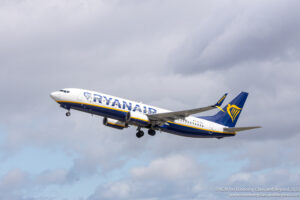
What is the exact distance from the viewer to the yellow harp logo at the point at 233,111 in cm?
8025

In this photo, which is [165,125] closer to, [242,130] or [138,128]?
[138,128]

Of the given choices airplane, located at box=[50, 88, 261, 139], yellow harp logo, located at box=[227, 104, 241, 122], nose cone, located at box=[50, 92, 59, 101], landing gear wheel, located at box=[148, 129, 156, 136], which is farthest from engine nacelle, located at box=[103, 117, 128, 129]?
yellow harp logo, located at box=[227, 104, 241, 122]

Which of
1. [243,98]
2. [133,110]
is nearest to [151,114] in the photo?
[133,110]

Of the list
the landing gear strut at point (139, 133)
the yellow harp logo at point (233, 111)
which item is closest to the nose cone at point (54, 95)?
the landing gear strut at point (139, 133)

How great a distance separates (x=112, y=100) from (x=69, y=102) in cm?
589

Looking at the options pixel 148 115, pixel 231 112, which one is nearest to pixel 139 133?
pixel 148 115

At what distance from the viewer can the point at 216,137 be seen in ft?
254

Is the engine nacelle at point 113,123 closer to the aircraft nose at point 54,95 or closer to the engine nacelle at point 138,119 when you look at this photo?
the engine nacelle at point 138,119

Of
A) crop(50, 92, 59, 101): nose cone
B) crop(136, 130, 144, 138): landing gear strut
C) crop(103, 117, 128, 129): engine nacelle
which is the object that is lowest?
crop(136, 130, 144, 138): landing gear strut

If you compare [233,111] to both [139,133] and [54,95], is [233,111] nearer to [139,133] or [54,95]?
[139,133]

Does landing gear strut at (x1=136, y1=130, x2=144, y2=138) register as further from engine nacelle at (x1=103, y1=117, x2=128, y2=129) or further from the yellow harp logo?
the yellow harp logo

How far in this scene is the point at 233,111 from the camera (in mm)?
80750

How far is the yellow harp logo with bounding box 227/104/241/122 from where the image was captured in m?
80.2

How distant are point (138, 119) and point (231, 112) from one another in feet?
66.8
